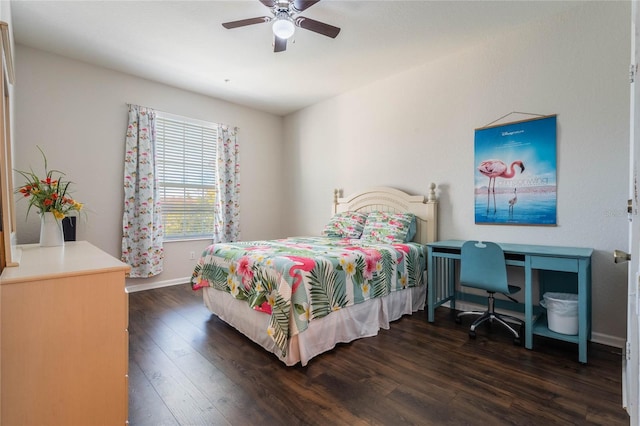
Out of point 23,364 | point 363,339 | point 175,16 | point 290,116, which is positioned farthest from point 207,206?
point 23,364

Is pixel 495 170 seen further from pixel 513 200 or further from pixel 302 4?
pixel 302 4

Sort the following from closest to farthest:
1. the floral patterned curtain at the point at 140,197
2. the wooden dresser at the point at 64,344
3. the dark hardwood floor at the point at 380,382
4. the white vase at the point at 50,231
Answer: the wooden dresser at the point at 64,344 → the dark hardwood floor at the point at 380,382 → the white vase at the point at 50,231 → the floral patterned curtain at the point at 140,197

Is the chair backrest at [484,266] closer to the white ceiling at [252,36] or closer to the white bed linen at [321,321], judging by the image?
the white bed linen at [321,321]

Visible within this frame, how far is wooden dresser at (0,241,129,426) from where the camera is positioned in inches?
42.9

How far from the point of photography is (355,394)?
1716mm

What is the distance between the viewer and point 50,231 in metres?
2.17

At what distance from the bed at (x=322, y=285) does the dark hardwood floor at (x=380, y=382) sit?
0.50ft

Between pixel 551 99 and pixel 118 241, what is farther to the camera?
pixel 118 241

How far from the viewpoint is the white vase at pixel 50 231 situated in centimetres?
215

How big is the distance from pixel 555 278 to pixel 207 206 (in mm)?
4414

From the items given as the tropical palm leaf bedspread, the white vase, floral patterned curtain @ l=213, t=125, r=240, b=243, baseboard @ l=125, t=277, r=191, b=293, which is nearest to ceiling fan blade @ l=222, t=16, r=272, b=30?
the tropical palm leaf bedspread

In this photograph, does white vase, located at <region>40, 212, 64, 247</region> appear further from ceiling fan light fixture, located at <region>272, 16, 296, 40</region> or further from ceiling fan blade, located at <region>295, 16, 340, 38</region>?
ceiling fan blade, located at <region>295, 16, 340, 38</region>

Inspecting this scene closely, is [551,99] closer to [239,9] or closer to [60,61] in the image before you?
[239,9]

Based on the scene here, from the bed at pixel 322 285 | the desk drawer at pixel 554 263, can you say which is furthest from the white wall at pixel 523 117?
the desk drawer at pixel 554 263
